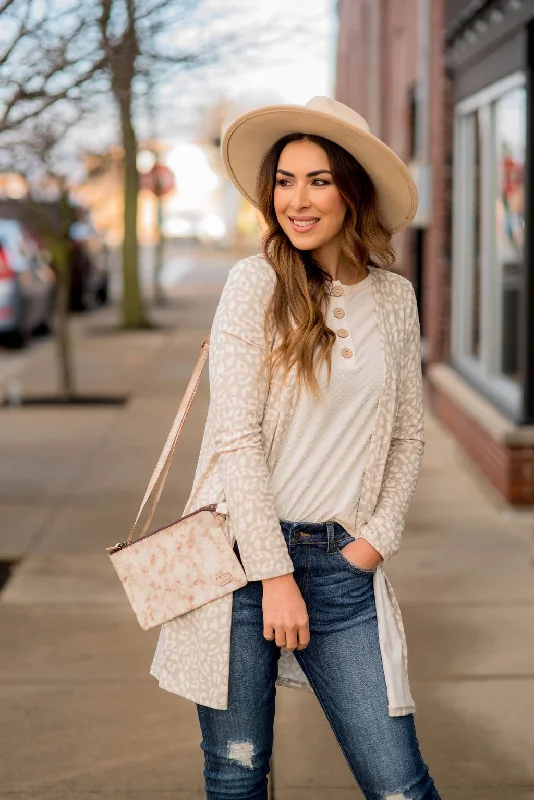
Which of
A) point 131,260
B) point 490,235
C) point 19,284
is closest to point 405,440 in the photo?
point 490,235

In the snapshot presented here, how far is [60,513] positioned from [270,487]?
4.97 metres

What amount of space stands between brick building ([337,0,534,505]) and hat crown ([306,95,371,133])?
4.49 metres

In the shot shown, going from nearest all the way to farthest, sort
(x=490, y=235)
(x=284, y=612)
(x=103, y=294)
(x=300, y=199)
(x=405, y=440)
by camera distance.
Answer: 1. (x=284, y=612)
2. (x=300, y=199)
3. (x=405, y=440)
4. (x=490, y=235)
5. (x=103, y=294)

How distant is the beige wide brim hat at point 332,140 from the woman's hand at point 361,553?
2.29ft

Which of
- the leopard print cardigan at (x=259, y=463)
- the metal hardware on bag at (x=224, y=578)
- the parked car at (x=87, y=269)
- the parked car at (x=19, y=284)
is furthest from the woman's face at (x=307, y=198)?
the parked car at (x=87, y=269)

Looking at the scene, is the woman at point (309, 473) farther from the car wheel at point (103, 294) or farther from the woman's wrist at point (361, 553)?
the car wheel at point (103, 294)

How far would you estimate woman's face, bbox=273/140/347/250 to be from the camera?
8.63 ft

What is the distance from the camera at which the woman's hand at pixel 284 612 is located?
2.51m

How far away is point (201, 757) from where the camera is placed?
4035mm

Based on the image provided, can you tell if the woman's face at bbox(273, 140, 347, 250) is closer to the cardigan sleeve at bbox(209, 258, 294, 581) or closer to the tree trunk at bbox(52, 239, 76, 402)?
the cardigan sleeve at bbox(209, 258, 294, 581)

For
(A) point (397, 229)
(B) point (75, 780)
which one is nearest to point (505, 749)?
(B) point (75, 780)

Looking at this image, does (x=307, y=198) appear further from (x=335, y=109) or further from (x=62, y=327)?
(x=62, y=327)

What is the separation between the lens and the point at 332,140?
266 cm

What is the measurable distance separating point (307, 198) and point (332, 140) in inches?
5.4
